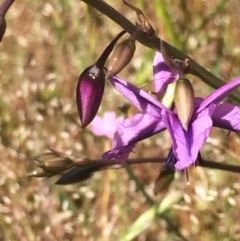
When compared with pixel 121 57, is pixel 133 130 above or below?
below

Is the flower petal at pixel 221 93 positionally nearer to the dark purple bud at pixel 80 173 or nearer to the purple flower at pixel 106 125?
the dark purple bud at pixel 80 173

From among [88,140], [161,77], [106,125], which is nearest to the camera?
[161,77]

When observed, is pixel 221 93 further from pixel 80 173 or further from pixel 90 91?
pixel 80 173

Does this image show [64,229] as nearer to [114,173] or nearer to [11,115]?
[114,173]

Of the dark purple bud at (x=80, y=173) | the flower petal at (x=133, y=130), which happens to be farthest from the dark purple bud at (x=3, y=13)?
the dark purple bud at (x=80, y=173)

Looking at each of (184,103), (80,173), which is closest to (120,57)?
(184,103)

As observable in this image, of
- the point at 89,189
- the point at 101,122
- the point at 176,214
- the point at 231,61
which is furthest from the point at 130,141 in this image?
the point at 231,61

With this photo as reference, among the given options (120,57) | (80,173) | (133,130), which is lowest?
(80,173)
